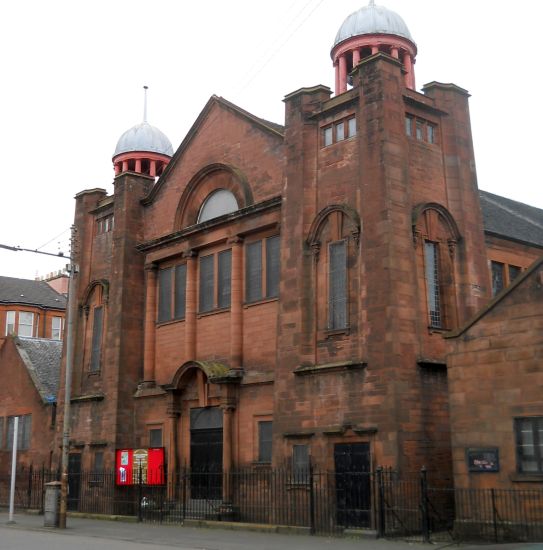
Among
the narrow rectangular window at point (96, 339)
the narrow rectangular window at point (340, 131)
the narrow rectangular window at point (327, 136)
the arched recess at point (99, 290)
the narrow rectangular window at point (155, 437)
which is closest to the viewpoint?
the narrow rectangular window at point (340, 131)

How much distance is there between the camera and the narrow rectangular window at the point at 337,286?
24.0 metres

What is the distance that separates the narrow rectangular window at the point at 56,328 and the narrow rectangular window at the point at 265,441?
38.7 meters

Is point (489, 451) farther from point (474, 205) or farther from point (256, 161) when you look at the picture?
point (256, 161)

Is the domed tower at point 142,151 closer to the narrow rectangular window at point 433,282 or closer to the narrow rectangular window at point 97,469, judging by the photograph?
the narrow rectangular window at point 97,469

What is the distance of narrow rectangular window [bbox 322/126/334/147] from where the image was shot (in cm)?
2539

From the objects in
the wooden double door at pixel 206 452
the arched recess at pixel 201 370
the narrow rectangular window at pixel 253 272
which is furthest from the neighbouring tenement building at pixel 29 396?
the narrow rectangular window at pixel 253 272

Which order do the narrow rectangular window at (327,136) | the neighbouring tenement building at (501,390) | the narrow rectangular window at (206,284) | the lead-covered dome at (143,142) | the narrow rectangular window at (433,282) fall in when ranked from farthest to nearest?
the lead-covered dome at (143,142)
the narrow rectangular window at (206,284)
the narrow rectangular window at (327,136)
the narrow rectangular window at (433,282)
the neighbouring tenement building at (501,390)

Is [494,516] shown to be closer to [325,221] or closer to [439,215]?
[439,215]

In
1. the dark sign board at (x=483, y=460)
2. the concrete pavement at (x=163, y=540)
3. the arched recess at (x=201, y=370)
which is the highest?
the arched recess at (x=201, y=370)

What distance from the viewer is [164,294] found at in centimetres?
3238

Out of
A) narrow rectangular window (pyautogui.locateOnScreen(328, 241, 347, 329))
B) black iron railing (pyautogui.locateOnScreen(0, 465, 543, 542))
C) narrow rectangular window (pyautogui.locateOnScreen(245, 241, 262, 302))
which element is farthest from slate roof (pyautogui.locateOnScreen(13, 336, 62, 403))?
narrow rectangular window (pyautogui.locateOnScreen(328, 241, 347, 329))

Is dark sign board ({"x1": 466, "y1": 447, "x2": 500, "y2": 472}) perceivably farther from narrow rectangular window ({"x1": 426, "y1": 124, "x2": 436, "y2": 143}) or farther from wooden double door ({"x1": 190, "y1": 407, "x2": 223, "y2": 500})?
narrow rectangular window ({"x1": 426, "y1": 124, "x2": 436, "y2": 143})

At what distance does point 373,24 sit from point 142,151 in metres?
14.6

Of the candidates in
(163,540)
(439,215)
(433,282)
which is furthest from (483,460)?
(163,540)
